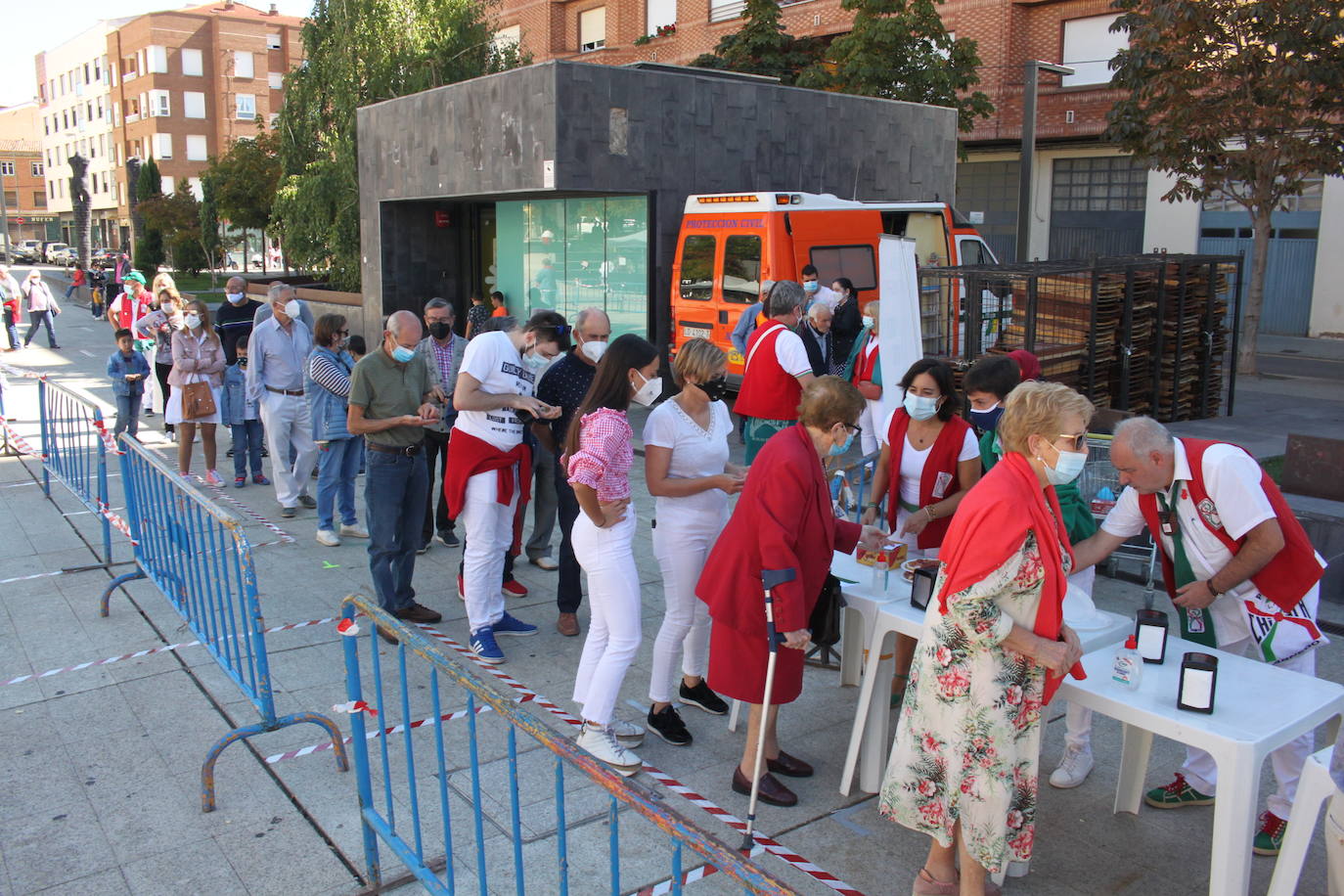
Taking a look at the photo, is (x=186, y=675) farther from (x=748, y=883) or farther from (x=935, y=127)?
(x=935, y=127)

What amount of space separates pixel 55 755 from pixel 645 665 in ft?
9.10

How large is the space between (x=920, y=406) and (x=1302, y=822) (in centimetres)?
225

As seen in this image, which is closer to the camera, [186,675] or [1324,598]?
[186,675]

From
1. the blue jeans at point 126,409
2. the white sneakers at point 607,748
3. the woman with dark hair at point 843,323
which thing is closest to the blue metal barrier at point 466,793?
the white sneakers at point 607,748

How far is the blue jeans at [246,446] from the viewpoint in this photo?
9.52m

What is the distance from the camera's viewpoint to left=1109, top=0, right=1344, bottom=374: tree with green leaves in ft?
45.5

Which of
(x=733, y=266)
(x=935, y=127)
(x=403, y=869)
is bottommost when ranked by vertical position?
(x=403, y=869)

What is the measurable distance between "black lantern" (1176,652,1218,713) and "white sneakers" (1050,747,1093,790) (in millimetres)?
1215

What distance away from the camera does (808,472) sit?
3.79 metres

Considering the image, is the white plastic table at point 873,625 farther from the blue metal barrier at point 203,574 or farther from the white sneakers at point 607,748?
the blue metal barrier at point 203,574

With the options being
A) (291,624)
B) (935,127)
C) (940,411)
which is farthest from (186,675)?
(935,127)

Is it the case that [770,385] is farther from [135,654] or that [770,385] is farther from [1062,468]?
[135,654]

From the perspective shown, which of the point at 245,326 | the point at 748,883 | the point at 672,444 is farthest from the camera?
the point at 245,326

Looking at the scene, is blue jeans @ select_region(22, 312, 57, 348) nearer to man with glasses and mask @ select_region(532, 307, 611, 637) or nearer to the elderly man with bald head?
the elderly man with bald head
